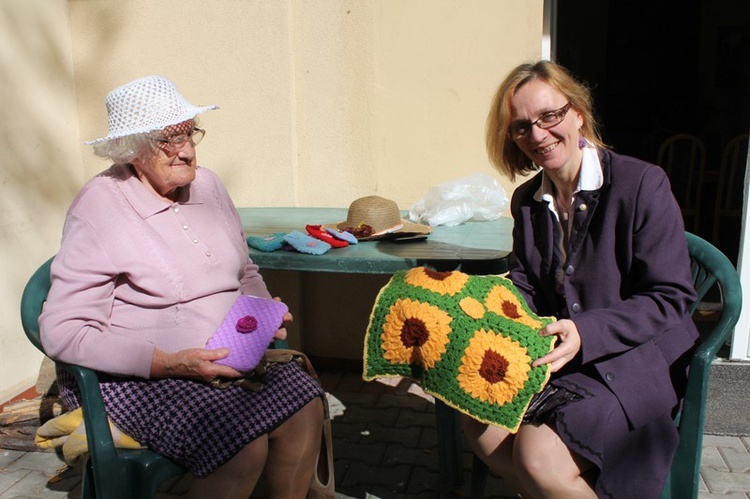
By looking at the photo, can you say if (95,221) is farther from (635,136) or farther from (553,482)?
(635,136)

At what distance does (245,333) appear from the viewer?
6.84 feet

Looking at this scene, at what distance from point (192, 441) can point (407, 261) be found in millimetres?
912

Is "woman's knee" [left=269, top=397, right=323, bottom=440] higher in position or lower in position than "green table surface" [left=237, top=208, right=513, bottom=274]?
lower

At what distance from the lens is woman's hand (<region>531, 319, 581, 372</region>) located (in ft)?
5.89

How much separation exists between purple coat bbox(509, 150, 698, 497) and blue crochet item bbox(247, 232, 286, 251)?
1.10 metres

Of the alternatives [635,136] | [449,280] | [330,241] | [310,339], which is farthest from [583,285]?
[635,136]

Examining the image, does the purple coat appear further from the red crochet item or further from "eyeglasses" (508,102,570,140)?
the red crochet item

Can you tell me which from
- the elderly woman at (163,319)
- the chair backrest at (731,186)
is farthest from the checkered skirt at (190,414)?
the chair backrest at (731,186)

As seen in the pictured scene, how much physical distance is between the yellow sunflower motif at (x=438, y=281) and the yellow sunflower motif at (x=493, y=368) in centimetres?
16

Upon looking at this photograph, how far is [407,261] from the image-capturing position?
234 cm

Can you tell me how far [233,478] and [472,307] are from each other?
85 centimetres

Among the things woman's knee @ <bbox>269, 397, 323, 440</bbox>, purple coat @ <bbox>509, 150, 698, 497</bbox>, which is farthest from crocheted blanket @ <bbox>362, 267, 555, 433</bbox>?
woman's knee @ <bbox>269, 397, 323, 440</bbox>

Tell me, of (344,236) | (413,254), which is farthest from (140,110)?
(413,254)

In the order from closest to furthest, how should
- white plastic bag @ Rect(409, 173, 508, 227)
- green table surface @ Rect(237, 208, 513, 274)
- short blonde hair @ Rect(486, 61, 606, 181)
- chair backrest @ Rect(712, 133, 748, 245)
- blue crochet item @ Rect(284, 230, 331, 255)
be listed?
short blonde hair @ Rect(486, 61, 606, 181) < green table surface @ Rect(237, 208, 513, 274) < blue crochet item @ Rect(284, 230, 331, 255) < white plastic bag @ Rect(409, 173, 508, 227) < chair backrest @ Rect(712, 133, 748, 245)
